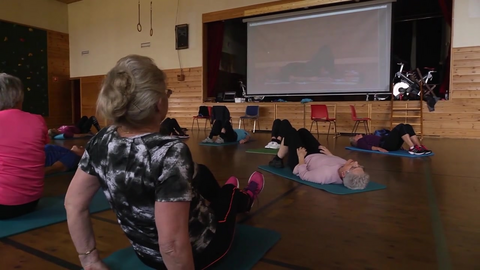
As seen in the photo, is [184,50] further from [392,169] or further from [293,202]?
[293,202]

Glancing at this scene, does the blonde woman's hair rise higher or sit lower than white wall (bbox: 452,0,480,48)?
lower

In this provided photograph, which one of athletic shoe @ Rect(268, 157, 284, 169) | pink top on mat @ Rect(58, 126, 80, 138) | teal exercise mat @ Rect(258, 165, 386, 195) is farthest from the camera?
pink top on mat @ Rect(58, 126, 80, 138)

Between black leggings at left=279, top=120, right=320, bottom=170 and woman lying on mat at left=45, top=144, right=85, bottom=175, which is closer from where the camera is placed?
black leggings at left=279, top=120, right=320, bottom=170

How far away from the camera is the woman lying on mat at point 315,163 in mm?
2553

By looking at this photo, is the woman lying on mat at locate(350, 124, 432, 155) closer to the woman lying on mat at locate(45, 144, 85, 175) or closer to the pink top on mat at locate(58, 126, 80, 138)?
the woman lying on mat at locate(45, 144, 85, 175)

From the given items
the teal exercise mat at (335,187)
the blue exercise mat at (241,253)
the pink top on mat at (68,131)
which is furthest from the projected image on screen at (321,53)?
the blue exercise mat at (241,253)

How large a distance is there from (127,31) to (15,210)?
1017 centimetres

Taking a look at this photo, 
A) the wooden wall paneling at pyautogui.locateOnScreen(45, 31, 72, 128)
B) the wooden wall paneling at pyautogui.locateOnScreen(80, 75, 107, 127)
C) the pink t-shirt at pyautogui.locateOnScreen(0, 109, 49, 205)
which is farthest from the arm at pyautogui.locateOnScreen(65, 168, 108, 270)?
the wooden wall paneling at pyautogui.locateOnScreen(45, 31, 72, 128)

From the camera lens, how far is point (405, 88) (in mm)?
7488

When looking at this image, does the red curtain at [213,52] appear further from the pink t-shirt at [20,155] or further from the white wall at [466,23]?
the pink t-shirt at [20,155]

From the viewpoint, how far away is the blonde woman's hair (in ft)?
2.97

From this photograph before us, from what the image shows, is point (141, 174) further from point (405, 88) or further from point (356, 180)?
point (405, 88)

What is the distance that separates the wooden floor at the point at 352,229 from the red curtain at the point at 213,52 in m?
7.21

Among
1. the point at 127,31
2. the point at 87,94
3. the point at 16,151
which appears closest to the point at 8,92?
the point at 16,151
